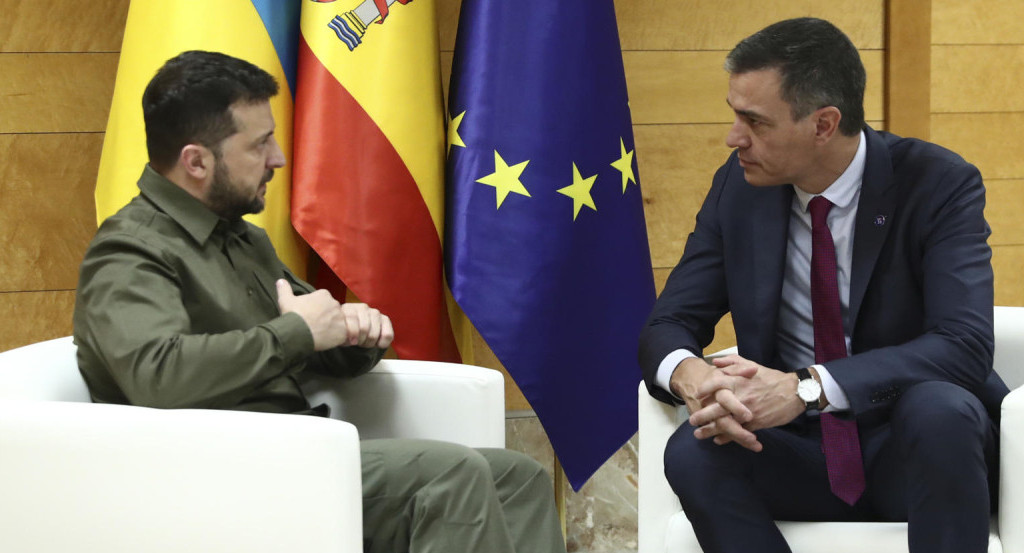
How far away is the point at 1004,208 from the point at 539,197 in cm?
158

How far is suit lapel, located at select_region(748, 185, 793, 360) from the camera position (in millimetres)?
1835

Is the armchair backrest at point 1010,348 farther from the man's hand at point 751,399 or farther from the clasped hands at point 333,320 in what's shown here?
the clasped hands at point 333,320

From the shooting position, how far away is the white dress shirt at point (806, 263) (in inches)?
72.3

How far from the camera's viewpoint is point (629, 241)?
8.34 feet

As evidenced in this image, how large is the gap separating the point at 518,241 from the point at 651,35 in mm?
913

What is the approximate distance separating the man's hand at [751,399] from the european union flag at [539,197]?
2.63 feet

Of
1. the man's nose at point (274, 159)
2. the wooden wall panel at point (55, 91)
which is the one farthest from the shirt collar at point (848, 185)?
the wooden wall panel at point (55, 91)

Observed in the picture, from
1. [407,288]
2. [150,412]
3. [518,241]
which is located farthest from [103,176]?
[150,412]

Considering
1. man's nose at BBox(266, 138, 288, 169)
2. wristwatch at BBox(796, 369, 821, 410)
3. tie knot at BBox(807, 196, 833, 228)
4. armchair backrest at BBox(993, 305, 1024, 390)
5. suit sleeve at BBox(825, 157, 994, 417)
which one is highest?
man's nose at BBox(266, 138, 288, 169)

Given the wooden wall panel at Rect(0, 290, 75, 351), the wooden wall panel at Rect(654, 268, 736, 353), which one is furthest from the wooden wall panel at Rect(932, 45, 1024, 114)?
the wooden wall panel at Rect(0, 290, 75, 351)

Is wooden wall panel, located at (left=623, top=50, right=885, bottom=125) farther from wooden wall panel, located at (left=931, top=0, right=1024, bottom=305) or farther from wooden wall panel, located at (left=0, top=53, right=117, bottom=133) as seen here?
wooden wall panel, located at (left=0, top=53, right=117, bottom=133)

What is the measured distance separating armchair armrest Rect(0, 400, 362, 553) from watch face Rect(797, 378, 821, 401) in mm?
729

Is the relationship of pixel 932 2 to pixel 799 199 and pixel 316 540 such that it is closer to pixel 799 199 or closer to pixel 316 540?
pixel 799 199

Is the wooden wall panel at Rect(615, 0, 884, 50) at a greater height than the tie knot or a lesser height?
greater
